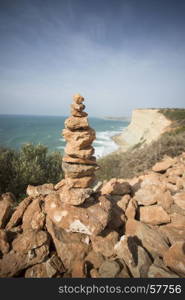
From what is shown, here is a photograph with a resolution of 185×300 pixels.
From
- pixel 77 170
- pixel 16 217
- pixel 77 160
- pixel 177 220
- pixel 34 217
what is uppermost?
pixel 77 160

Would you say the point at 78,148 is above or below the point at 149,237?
above

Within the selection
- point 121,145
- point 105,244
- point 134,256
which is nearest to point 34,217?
point 105,244

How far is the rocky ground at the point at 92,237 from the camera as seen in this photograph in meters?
3.34

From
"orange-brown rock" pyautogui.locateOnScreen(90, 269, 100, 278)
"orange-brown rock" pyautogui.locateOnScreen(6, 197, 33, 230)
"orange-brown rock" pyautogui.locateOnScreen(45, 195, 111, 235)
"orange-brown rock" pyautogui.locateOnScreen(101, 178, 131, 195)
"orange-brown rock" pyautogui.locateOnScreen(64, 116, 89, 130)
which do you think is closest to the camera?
"orange-brown rock" pyautogui.locateOnScreen(90, 269, 100, 278)

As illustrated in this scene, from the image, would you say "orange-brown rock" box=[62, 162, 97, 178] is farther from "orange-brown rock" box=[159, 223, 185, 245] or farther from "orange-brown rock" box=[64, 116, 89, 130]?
"orange-brown rock" box=[159, 223, 185, 245]

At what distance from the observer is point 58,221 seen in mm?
4148

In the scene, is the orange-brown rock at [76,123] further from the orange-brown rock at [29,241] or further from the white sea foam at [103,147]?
the white sea foam at [103,147]

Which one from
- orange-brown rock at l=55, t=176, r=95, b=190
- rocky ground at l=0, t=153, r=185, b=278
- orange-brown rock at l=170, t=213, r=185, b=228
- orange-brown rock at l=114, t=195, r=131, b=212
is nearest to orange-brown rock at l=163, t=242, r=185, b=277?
rocky ground at l=0, t=153, r=185, b=278

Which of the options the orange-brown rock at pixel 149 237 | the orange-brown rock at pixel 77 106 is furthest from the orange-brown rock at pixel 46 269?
the orange-brown rock at pixel 77 106

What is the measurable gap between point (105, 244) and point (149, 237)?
1.22 m

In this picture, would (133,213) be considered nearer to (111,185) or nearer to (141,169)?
(111,185)

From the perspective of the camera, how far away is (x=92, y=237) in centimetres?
400

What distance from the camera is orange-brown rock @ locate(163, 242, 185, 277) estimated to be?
10.7 ft

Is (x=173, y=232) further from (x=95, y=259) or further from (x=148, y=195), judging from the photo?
(x=95, y=259)
